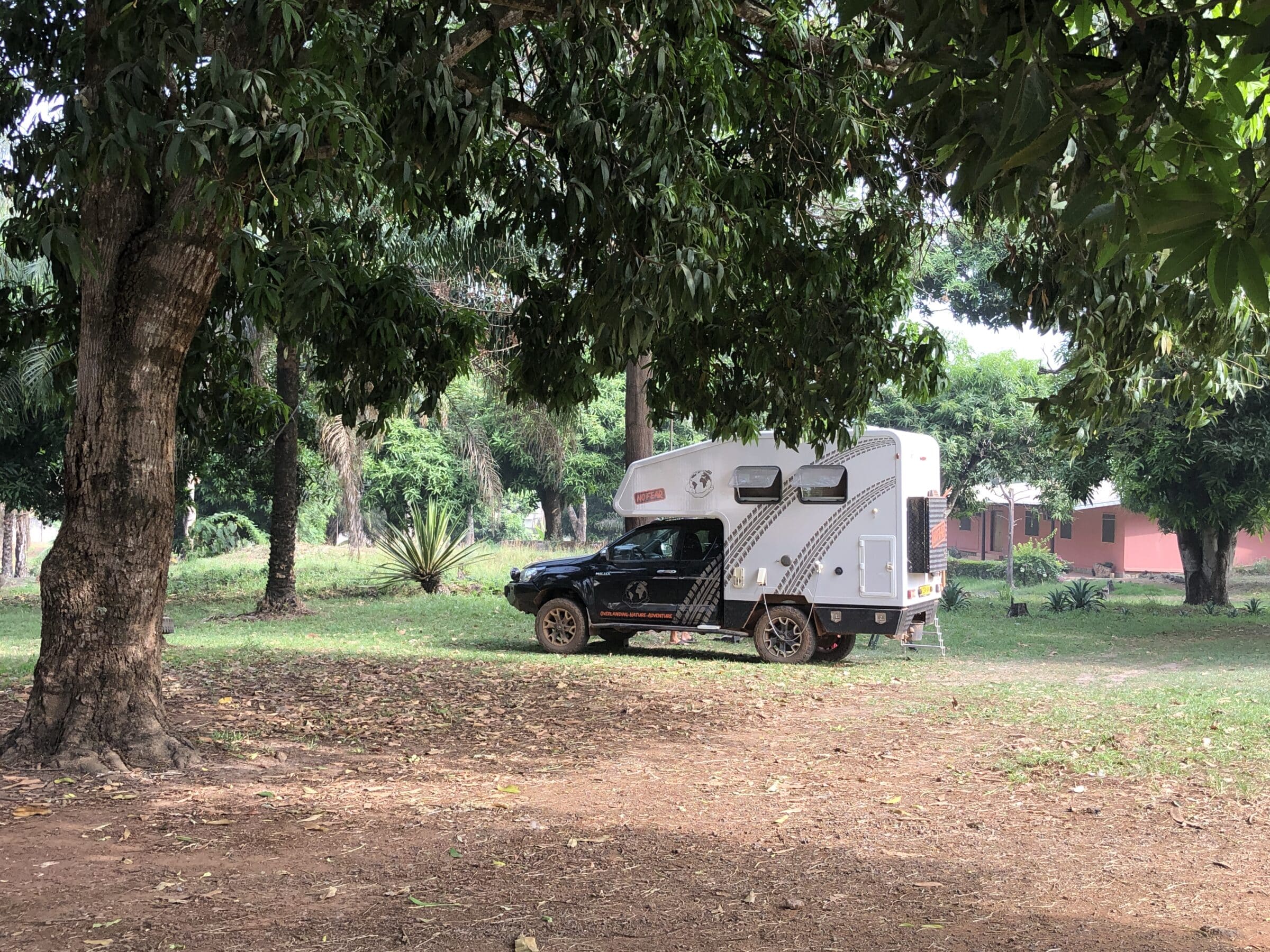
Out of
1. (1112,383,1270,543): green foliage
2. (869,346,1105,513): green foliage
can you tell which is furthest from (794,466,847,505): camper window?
(869,346,1105,513): green foliage

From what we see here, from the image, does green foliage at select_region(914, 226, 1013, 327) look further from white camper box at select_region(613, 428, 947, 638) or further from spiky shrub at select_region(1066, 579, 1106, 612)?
white camper box at select_region(613, 428, 947, 638)

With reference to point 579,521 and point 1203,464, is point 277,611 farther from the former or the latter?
point 579,521

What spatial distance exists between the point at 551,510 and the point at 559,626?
1151 inches

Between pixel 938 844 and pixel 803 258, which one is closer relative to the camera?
pixel 938 844

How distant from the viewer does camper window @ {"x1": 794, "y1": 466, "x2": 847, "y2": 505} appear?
13312mm

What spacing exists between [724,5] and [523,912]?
537 cm

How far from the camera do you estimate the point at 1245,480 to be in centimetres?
1992

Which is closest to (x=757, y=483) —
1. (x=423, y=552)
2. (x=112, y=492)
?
(x=112, y=492)

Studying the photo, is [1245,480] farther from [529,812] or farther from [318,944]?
[318,944]

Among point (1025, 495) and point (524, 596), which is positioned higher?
point (1025, 495)

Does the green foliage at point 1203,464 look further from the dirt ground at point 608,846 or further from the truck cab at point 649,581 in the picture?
the dirt ground at point 608,846

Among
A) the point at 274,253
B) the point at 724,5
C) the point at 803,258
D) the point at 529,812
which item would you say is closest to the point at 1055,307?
the point at 803,258

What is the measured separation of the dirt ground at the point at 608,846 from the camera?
429 cm

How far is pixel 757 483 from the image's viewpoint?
13664mm
